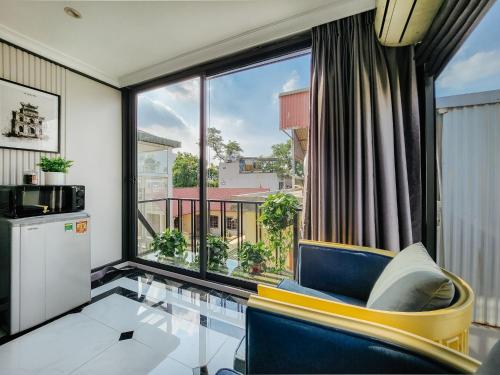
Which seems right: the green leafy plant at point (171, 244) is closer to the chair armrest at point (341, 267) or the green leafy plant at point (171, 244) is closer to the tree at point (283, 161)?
the tree at point (283, 161)

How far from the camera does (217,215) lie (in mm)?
3014

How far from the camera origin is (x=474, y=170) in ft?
5.77

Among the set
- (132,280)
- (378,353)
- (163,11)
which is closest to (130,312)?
(132,280)

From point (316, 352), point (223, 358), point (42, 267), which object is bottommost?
point (223, 358)

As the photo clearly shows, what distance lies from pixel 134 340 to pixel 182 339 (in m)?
0.36

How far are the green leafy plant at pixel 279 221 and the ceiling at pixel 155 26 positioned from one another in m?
1.59

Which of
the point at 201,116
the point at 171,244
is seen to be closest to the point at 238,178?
the point at 201,116

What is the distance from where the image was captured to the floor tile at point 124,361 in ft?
4.63

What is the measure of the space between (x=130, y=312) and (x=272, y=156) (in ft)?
Result: 6.80

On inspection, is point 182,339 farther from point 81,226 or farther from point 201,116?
point 201,116

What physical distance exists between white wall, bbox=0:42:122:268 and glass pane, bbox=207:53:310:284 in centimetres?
142

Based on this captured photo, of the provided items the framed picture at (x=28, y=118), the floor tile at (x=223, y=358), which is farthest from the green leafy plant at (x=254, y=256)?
the framed picture at (x=28, y=118)

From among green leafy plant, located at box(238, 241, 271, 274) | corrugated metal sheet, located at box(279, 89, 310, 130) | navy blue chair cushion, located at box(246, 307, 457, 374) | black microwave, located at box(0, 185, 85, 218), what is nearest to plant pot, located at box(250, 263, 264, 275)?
green leafy plant, located at box(238, 241, 271, 274)

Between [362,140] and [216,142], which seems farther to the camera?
[216,142]
